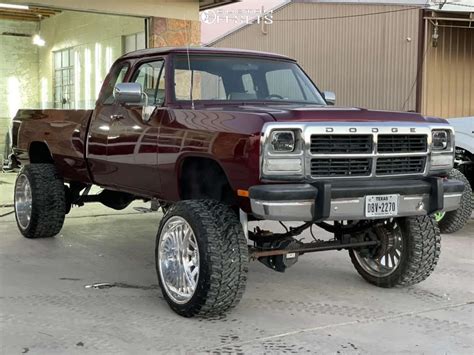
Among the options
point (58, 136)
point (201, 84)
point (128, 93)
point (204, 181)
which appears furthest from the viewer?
point (58, 136)

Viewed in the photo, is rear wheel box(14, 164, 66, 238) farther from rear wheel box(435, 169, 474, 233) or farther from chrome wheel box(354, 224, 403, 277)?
rear wheel box(435, 169, 474, 233)

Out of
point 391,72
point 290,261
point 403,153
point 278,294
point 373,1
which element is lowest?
point 278,294

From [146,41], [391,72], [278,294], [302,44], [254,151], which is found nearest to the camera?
[254,151]

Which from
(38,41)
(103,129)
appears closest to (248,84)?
(103,129)

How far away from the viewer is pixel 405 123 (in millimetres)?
4652

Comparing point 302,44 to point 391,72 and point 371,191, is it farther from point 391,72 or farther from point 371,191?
point 371,191

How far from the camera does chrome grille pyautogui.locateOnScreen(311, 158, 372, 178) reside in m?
4.33

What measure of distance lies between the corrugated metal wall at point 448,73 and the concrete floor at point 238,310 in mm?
10290

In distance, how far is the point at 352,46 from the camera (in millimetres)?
18172

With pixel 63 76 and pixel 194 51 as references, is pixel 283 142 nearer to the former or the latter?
pixel 194 51

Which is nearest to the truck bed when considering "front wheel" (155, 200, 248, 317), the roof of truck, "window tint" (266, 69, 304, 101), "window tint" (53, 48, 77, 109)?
→ the roof of truck

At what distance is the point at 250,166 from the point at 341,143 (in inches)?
26.4

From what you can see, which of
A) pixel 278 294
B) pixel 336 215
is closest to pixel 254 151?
pixel 336 215

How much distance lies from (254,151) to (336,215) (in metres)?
0.70
